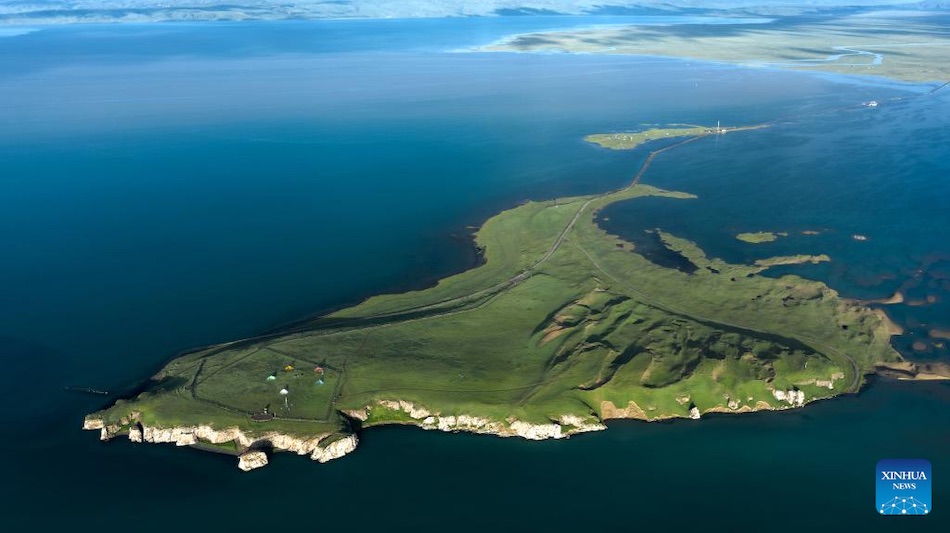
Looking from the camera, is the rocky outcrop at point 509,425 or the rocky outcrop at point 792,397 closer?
the rocky outcrop at point 509,425

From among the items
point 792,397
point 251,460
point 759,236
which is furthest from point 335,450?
point 759,236

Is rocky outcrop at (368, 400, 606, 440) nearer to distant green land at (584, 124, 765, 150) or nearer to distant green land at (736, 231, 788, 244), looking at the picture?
distant green land at (736, 231, 788, 244)

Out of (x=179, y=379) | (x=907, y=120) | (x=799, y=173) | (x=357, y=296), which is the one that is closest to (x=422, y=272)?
(x=357, y=296)

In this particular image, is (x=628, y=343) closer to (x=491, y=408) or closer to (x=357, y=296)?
(x=491, y=408)

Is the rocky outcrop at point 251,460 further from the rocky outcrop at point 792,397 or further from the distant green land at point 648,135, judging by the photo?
the distant green land at point 648,135

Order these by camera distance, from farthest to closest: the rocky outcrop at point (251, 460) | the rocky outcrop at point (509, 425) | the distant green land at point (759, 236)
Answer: the distant green land at point (759, 236) → the rocky outcrop at point (509, 425) → the rocky outcrop at point (251, 460)

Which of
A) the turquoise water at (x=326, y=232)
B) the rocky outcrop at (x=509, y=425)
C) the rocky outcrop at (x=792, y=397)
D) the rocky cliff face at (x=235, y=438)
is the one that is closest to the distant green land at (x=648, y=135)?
the turquoise water at (x=326, y=232)

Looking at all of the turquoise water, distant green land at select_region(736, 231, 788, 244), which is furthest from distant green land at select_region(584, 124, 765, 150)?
distant green land at select_region(736, 231, 788, 244)

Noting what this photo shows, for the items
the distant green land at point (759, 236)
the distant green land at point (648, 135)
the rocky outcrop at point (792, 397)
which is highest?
the distant green land at point (648, 135)
